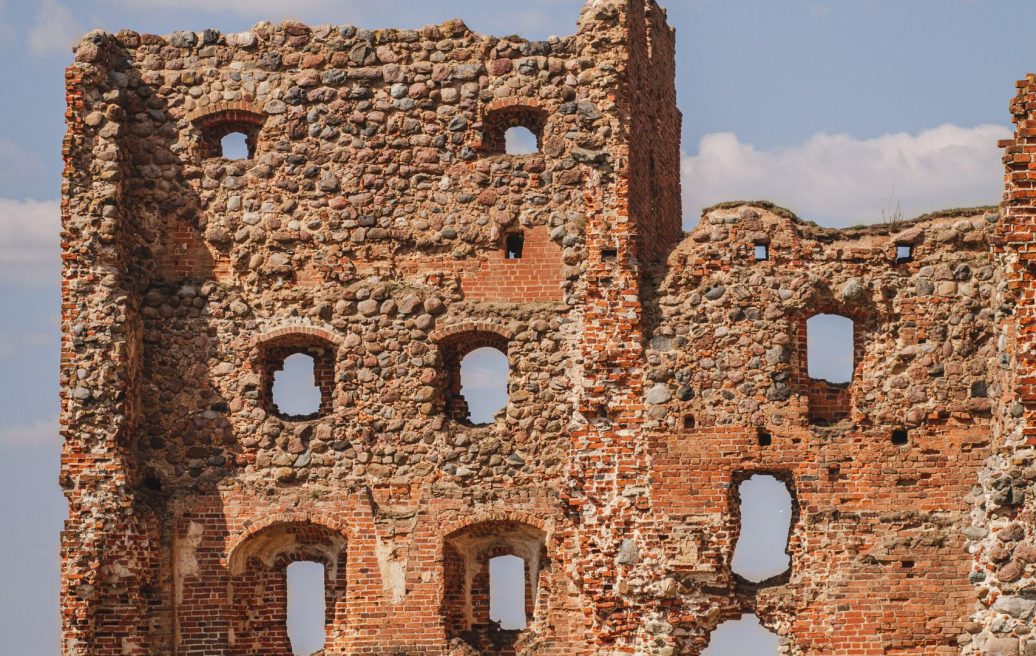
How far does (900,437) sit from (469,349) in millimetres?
4845

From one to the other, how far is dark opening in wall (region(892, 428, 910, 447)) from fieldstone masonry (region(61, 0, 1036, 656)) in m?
0.03

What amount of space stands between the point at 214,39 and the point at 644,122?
492 centimetres

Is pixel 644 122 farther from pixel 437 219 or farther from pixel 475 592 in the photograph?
pixel 475 592

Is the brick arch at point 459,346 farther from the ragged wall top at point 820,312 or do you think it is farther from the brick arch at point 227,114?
the brick arch at point 227,114

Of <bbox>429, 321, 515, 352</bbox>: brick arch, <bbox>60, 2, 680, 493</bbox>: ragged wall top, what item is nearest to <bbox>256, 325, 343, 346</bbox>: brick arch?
<bbox>60, 2, 680, 493</bbox>: ragged wall top

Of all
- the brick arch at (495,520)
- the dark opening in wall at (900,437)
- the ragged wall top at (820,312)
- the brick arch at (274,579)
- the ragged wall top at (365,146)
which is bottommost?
the brick arch at (274,579)

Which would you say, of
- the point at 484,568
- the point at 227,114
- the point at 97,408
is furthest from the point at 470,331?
the point at 97,408

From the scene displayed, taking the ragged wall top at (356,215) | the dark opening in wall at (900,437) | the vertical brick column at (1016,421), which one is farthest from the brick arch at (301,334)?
the vertical brick column at (1016,421)

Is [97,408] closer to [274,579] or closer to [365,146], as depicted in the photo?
[274,579]

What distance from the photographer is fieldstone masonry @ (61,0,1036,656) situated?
2183 centimetres

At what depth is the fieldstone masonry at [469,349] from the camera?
21.8m

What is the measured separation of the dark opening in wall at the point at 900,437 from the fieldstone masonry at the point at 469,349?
27mm

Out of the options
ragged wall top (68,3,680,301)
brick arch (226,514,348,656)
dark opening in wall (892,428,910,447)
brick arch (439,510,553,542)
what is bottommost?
brick arch (226,514,348,656)

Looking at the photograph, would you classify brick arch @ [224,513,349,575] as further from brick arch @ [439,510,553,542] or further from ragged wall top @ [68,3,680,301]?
ragged wall top @ [68,3,680,301]
